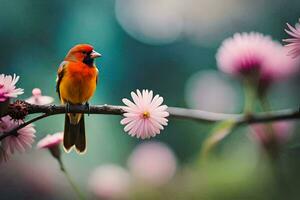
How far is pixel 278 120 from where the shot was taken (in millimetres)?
359

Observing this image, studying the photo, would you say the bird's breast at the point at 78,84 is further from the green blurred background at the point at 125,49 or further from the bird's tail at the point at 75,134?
the green blurred background at the point at 125,49

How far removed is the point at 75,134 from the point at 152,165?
139 mm

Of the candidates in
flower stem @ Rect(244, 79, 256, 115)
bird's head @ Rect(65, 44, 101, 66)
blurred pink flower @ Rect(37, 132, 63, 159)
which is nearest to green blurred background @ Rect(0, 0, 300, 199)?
bird's head @ Rect(65, 44, 101, 66)

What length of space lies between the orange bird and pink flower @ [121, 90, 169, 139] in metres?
0.18

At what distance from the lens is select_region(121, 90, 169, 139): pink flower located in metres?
0.49

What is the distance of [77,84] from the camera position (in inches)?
27.6

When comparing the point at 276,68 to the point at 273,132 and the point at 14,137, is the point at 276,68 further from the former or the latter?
the point at 14,137

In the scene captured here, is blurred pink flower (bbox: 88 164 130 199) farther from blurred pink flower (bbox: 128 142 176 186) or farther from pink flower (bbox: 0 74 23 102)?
pink flower (bbox: 0 74 23 102)

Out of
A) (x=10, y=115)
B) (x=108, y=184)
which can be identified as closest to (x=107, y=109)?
(x=10, y=115)

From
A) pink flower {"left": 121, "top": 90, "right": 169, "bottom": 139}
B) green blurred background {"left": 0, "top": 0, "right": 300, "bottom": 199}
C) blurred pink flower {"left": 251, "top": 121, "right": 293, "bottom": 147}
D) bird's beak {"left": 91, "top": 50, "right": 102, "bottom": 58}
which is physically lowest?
blurred pink flower {"left": 251, "top": 121, "right": 293, "bottom": 147}

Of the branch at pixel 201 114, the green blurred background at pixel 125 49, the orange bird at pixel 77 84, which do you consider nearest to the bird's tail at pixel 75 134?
the orange bird at pixel 77 84

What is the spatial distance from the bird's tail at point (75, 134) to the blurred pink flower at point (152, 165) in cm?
7

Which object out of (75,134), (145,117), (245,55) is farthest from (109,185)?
(245,55)

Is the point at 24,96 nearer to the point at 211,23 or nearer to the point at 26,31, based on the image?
the point at 26,31
